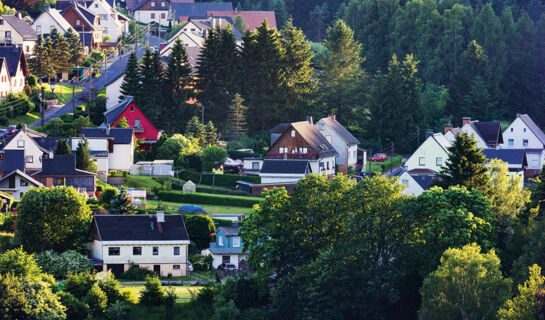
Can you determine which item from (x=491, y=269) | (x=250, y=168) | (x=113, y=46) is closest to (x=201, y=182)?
(x=250, y=168)

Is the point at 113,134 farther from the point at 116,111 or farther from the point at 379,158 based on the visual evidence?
the point at 379,158

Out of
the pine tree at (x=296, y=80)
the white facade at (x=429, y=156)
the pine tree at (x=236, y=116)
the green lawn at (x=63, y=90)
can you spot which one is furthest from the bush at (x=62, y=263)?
the pine tree at (x=296, y=80)

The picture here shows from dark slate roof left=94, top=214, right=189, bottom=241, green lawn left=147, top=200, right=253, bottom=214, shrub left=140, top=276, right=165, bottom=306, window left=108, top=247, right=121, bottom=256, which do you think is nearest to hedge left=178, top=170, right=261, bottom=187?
green lawn left=147, top=200, right=253, bottom=214

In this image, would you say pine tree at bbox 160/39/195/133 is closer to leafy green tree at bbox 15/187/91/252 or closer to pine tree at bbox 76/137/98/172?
pine tree at bbox 76/137/98/172

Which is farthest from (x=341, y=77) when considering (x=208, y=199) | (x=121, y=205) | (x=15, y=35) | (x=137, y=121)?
(x=121, y=205)

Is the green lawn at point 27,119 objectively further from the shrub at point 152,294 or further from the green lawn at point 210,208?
the shrub at point 152,294

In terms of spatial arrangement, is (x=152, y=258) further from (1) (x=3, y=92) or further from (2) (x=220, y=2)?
(2) (x=220, y=2)

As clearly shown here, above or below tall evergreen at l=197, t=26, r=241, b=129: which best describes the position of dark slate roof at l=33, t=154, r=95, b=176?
below
